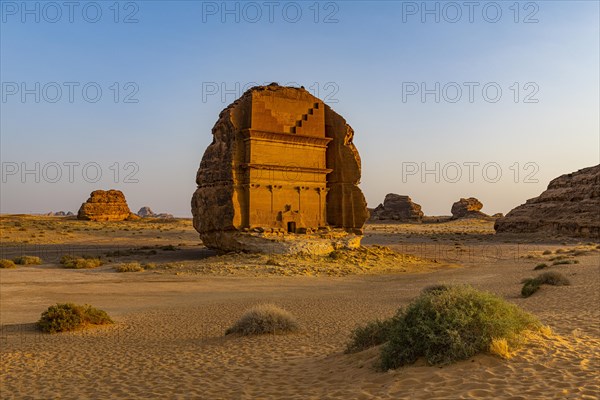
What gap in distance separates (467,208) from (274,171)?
309 feet

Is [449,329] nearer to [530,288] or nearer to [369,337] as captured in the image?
[369,337]

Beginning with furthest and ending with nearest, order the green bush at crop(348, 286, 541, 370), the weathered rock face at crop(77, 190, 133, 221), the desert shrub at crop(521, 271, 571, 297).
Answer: the weathered rock face at crop(77, 190, 133, 221) < the desert shrub at crop(521, 271, 571, 297) < the green bush at crop(348, 286, 541, 370)

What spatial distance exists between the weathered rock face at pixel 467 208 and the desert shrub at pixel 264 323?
4149 inches

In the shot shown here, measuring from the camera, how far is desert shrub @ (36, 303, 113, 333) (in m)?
14.3

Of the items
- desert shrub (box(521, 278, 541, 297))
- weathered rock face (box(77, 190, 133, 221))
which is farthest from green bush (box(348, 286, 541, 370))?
weathered rock face (box(77, 190, 133, 221))

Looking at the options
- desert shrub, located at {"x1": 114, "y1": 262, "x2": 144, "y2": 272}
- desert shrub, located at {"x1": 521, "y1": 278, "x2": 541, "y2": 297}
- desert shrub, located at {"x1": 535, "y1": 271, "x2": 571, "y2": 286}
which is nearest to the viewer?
desert shrub, located at {"x1": 521, "y1": 278, "x2": 541, "y2": 297}

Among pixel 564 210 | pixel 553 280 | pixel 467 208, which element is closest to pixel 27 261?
pixel 553 280

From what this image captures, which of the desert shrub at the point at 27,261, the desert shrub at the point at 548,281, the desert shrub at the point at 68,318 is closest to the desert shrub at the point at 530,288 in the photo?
the desert shrub at the point at 548,281

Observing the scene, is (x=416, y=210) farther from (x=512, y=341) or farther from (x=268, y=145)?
(x=512, y=341)

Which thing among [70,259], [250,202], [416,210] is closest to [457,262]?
[250,202]

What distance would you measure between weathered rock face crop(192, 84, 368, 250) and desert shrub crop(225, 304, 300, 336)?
16709mm

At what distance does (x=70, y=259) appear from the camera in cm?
3102

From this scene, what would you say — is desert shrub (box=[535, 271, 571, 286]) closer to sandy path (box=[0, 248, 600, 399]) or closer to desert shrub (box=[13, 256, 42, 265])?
sandy path (box=[0, 248, 600, 399])

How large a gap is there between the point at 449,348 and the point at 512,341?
1.16 m
